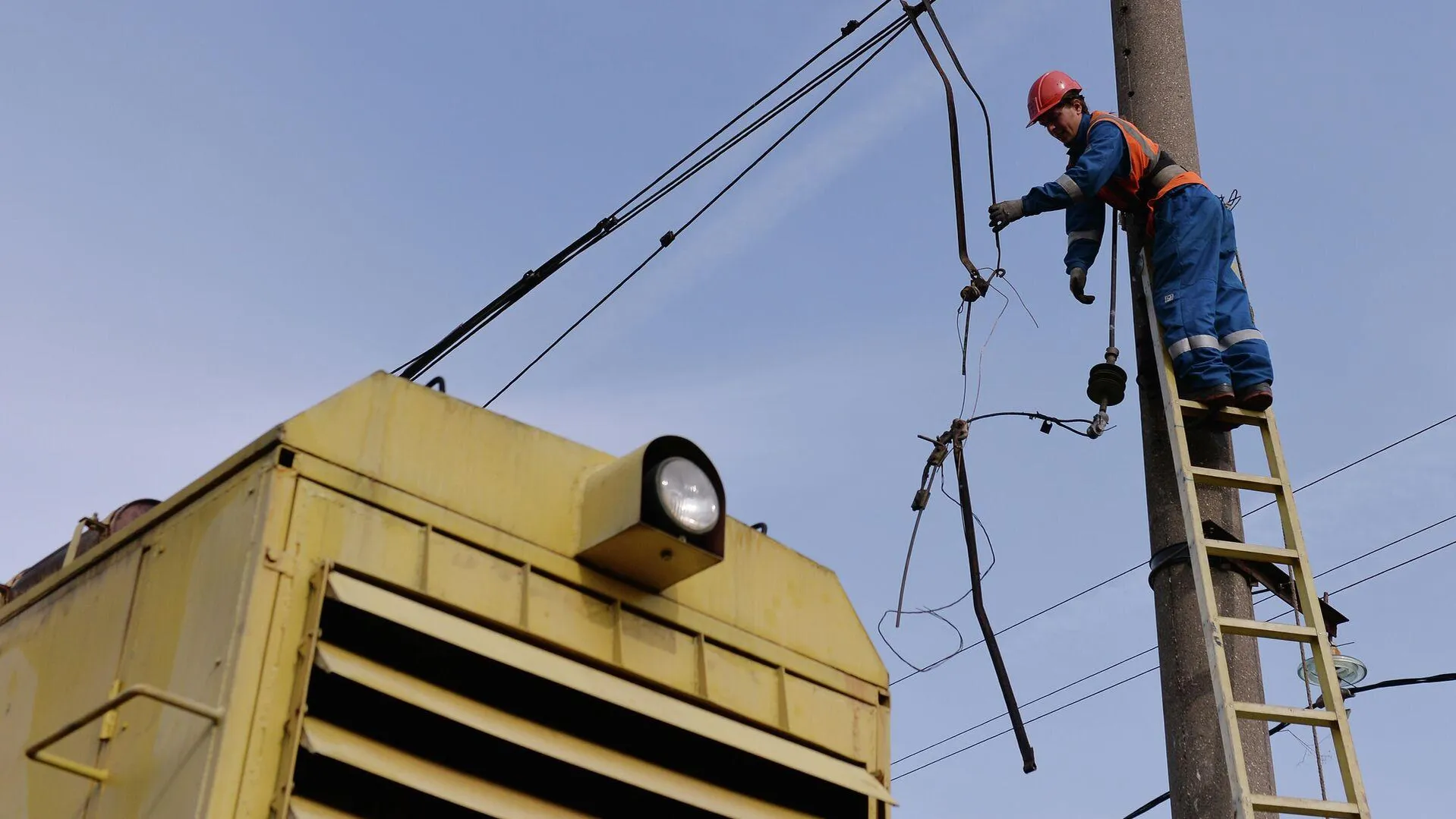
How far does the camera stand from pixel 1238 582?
16.6 feet

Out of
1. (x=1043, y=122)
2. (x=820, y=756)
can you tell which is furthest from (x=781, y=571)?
(x=1043, y=122)

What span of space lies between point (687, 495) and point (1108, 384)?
2.12 m

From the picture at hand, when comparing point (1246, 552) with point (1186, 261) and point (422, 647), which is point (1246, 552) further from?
point (422, 647)

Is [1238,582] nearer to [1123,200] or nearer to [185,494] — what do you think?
[1123,200]

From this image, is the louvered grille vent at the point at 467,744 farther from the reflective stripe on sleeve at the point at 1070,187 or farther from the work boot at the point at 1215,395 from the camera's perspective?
the reflective stripe on sleeve at the point at 1070,187

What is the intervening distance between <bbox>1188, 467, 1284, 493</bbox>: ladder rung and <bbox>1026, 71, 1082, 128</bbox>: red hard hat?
1.65 metres

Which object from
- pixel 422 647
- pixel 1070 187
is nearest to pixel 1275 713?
pixel 1070 187

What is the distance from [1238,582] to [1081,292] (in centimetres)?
136

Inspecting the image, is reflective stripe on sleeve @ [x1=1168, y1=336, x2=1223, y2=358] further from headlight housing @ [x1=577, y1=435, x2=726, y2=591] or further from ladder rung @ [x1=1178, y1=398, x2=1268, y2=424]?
headlight housing @ [x1=577, y1=435, x2=726, y2=591]

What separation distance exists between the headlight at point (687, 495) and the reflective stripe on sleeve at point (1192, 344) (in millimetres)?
1944

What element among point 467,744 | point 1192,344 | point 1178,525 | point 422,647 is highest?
point 1192,344

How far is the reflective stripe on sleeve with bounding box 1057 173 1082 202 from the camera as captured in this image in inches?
229

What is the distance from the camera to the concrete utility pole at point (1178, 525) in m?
4.70

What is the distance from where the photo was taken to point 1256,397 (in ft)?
18.1
